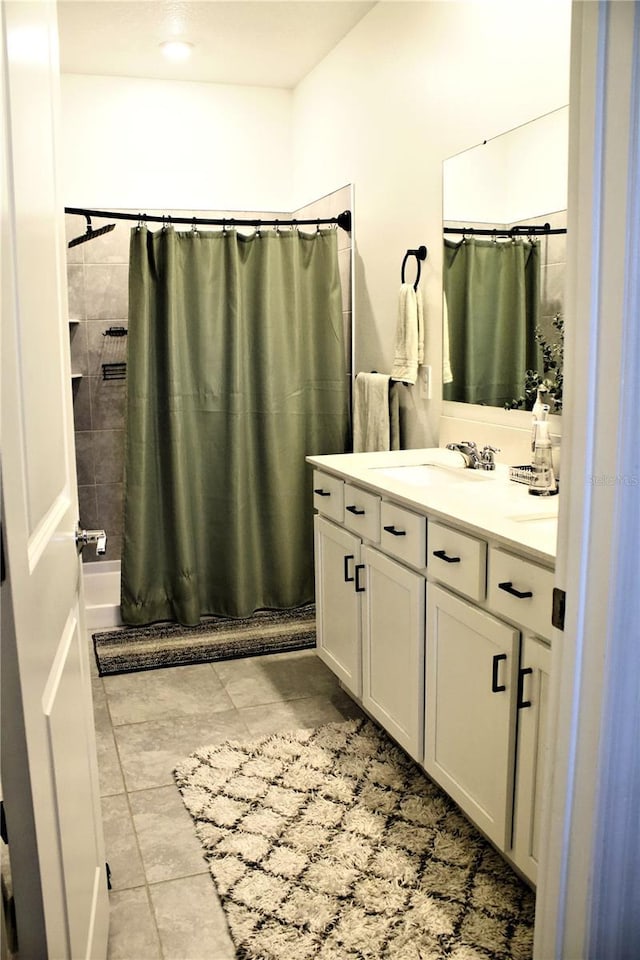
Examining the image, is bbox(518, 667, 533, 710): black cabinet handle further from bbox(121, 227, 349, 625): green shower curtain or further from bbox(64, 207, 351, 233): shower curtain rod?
bbox(64, 207, 351, 233): shower curtain rod

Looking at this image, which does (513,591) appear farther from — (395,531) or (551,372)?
(551,372)

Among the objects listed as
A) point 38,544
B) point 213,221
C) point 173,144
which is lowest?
point 38,544

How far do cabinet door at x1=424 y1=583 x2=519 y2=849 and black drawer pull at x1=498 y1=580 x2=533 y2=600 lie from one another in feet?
0.30

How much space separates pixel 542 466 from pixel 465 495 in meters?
0.25

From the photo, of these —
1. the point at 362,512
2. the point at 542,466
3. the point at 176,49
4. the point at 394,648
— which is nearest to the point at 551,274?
the point at 542,466

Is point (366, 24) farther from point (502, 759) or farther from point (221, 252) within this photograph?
point (502, 759)

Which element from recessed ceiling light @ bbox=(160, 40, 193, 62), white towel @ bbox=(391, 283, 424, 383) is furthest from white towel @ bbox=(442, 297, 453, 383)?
recessed ceiling light @ bbox=(160, 40, 193, 62)

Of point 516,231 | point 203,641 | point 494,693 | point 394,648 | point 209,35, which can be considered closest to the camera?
point 494,693

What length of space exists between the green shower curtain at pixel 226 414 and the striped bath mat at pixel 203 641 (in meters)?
0.07

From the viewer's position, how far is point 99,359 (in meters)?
4.42

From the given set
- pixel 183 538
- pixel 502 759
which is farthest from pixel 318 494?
pixel 502 759

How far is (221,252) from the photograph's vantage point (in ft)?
12.4

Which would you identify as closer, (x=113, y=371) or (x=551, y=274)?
(x=551, y=274)

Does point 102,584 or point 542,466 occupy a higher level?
point 542,466
